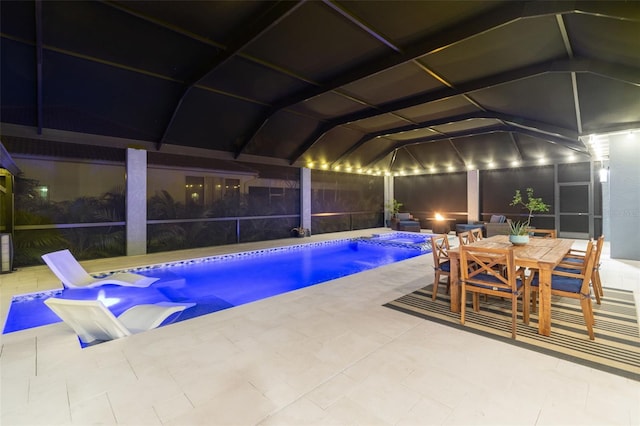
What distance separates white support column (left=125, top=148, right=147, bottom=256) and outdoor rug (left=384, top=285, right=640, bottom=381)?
654 cm

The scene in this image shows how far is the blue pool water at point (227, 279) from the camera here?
13.3ft

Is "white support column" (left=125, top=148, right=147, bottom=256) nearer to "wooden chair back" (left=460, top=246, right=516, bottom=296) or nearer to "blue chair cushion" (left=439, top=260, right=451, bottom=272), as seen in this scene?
"blue chair cushion" (left=439, top=260, right=451, bottom=272)

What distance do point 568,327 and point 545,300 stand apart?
0.50 meters

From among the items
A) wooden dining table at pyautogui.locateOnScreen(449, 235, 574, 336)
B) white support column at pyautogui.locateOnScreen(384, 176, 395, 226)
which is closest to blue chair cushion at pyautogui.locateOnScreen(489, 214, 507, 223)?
white support column at pyautogui.locateOnScreen(384, 176, 395, 226)

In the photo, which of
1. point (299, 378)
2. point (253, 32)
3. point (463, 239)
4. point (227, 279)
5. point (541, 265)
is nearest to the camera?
point (299, 378)

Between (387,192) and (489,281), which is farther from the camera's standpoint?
(387,192)

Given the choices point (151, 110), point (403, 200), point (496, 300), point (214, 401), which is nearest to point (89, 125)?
point (151, 110)

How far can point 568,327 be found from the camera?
293cm

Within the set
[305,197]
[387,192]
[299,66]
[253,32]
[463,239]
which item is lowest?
[463,239]

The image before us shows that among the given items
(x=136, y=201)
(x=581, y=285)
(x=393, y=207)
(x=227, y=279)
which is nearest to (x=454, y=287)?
(x=581, y=285)

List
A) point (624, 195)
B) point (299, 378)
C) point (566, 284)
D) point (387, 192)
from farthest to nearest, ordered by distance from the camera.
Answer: point (387, 192) < point (624, 195) < point (566, 284) < point (299, 378)

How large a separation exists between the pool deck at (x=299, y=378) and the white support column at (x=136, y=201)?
14.7 feet

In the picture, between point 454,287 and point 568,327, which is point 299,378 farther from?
point 568,327

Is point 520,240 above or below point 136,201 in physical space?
below
